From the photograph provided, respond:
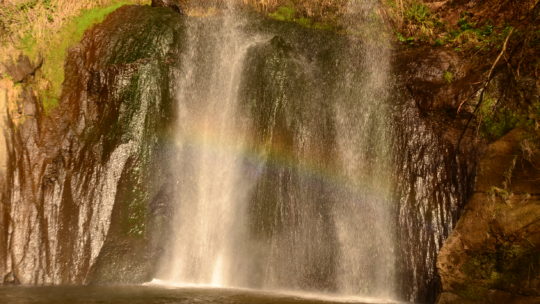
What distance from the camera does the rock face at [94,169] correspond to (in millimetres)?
8227

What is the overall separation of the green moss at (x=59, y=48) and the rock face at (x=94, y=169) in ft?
0.58

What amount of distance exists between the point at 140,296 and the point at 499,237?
4637mm

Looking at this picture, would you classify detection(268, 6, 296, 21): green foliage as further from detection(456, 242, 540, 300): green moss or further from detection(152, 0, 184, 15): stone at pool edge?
detection(456, 242, 540, 300): green moss

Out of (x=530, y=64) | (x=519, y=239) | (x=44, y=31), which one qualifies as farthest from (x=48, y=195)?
(x=530, y=64)

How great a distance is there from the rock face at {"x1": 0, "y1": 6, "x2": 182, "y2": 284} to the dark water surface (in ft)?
2.49

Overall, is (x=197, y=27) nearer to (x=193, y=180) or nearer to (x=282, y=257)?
(x=193, y=180)

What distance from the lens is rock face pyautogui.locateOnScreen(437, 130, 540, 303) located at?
215 inches

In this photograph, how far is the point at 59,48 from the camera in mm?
10078

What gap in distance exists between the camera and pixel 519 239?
5.59 meters

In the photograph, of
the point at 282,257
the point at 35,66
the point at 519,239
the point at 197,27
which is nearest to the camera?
the point at 519,239

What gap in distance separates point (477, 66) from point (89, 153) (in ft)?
23.3

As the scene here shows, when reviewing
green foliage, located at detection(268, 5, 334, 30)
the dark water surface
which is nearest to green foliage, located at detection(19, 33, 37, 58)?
the dark water surface

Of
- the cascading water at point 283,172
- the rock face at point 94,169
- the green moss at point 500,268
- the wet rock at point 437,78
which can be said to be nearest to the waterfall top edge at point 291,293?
the cascading water at point 283,172

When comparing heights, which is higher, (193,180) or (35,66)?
(35,66)
